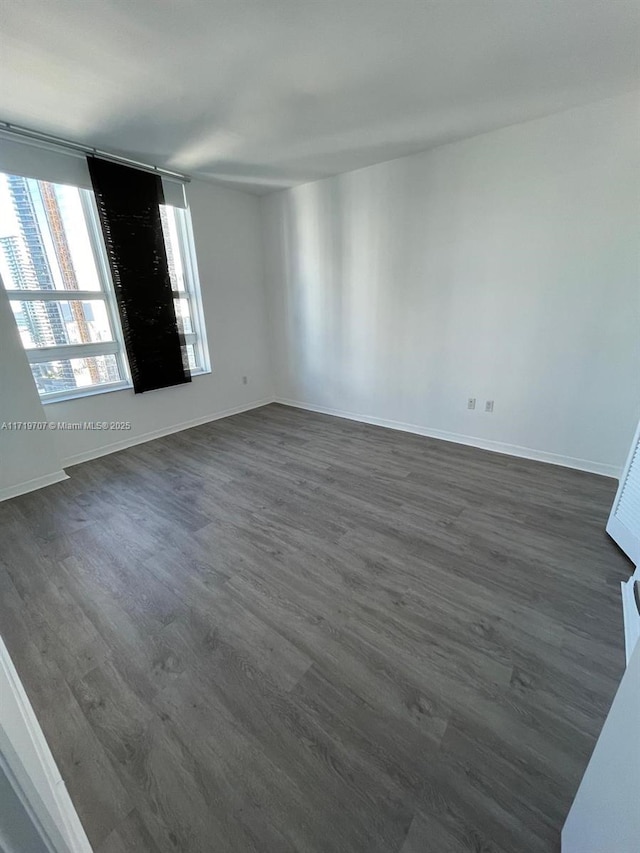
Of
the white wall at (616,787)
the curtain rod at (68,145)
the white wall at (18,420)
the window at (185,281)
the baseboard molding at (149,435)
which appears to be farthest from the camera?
the window at (185,281)

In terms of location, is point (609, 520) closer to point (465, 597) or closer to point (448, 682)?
point (465, 597)

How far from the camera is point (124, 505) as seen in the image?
2490 mm

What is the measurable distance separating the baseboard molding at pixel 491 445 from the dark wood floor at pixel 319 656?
22 centimetres

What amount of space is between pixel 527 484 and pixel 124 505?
9.97 feet

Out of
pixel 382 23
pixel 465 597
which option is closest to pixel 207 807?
pixel 465 597

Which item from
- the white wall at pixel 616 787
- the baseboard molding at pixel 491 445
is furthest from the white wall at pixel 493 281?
the white wall at pixel 616 787

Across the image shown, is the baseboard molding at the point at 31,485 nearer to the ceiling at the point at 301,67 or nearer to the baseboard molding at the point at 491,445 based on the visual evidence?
the ceiling at the point at 301,67

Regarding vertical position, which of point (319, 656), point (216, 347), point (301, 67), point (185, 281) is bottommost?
point (319, 656)

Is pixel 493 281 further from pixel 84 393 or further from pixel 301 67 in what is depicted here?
pixel 84 393

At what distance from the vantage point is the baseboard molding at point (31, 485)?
8.61ft

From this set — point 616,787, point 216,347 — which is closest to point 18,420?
point 216,347

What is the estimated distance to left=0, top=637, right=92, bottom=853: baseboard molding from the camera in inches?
18.1

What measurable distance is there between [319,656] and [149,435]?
3048 millimetres

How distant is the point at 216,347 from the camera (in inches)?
162
